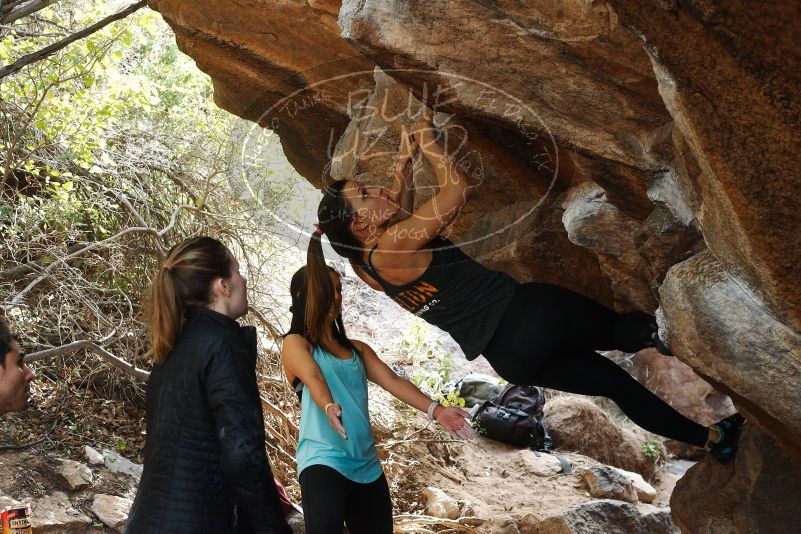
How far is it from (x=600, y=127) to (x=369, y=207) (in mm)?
952

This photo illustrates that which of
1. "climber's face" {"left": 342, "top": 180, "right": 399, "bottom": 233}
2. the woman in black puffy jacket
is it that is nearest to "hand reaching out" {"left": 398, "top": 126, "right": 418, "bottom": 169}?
"climber's face" {"left": 342, "top": 180, "right": 399, "bottom": 233}

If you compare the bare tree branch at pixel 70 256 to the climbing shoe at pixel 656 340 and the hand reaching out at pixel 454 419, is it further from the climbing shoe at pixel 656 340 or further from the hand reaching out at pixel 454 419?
the climbing shoe at pixel 656 340

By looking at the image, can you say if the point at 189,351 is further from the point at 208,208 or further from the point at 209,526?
the point at 208,208

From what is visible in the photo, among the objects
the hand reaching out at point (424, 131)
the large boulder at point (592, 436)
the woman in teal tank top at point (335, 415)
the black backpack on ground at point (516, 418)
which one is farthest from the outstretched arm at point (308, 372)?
the large boulder at point (592, 436)

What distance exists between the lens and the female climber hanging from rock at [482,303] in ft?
11.2

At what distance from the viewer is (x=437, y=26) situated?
10.2 ft

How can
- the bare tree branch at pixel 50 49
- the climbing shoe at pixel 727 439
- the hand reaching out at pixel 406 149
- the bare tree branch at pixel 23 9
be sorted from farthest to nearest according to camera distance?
1. the bare tree branch at pixel 23 9
2. the bare tree branch at pixel 50 49
3. the climbing shoe at pixel 727 439
4. the hand reaching out at pixel 406 149

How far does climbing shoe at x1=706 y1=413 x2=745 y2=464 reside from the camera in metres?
3.79

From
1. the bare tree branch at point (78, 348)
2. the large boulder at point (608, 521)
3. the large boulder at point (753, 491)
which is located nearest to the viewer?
the large boulder at point (753, 491)

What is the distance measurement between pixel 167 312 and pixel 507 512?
416cm

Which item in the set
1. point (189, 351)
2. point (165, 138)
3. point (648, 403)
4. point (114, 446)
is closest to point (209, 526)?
point (189, 351)

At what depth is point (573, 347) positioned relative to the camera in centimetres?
355

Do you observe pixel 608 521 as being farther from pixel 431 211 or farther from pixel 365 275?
pixel 431 211

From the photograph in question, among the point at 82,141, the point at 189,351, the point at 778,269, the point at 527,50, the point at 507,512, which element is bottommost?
the point at 507,512
